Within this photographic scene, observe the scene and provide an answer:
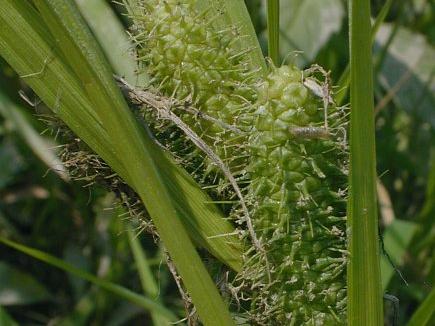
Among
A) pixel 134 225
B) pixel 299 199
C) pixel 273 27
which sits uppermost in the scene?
pixel 273 27

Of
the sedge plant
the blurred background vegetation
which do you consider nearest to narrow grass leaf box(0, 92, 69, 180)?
the blurred background vegetation

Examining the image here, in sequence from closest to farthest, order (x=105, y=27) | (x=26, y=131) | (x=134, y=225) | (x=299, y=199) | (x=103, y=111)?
(x=103, y=111) → (x=299, y=199) → (x=105, y=27) → (x=134, y=225) → (x=26, y=131)

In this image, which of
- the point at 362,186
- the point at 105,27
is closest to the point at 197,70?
the point at 362,186

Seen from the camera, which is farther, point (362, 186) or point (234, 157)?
point (234, 157)

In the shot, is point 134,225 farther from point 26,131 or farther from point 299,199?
point 299,199

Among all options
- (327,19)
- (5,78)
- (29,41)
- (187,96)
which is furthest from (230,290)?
(5,78)

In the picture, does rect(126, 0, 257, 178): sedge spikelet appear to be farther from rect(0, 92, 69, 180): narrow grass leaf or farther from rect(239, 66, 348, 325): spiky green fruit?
rect(0, 92, 69, 180): narrow grass leaf

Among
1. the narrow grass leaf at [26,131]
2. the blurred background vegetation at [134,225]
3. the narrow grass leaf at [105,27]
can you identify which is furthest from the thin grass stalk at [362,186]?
the narrow grass leaf at [26,131]
